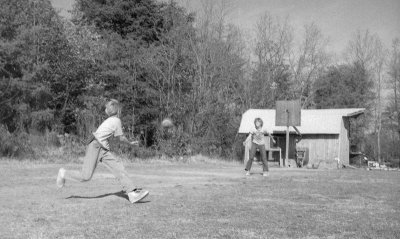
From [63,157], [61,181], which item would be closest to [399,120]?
[63,157]

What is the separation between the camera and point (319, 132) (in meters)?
37.9

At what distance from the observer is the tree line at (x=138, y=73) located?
1155 inches

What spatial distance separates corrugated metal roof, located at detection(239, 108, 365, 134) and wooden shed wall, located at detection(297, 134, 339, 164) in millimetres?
529

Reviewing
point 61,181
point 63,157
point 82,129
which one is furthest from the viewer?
point 82,129

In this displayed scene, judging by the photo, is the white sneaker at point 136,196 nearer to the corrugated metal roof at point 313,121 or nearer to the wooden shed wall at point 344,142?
the corrugated metal roof at point 313,121

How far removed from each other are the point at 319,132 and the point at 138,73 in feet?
47.3

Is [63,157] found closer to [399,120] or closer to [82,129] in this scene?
[82,129]

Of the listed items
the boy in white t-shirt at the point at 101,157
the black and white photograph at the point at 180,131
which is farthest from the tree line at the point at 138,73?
the boy in white t-shirt at the point at 101,157

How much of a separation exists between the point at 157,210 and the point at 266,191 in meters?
4.02

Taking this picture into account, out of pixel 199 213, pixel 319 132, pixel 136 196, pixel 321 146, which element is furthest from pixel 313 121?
pixel 199 213

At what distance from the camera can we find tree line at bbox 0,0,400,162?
96.3 ft

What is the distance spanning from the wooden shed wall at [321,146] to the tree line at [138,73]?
664 cm

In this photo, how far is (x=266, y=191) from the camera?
37.6ft

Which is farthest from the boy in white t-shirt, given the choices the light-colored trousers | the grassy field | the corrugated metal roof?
the corrugated metal roof
